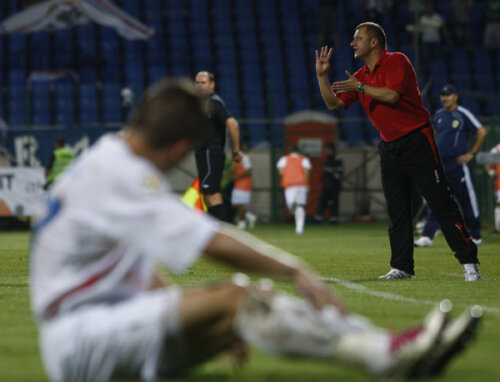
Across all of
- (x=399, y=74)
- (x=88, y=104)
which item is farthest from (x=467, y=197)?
(x=88, y=104)

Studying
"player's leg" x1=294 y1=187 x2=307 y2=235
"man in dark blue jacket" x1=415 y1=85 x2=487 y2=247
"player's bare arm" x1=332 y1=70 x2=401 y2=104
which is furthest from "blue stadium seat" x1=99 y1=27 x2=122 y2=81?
"player's bare arm" x1=332 y1=70 x2=401 y2=104

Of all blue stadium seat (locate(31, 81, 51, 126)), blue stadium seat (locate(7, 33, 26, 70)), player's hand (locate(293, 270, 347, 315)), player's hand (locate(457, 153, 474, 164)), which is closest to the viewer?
player's hand (locate(293, 270, 347, 315))

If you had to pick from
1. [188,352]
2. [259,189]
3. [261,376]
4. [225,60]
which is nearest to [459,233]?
[261,376]

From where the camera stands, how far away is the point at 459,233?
8.11 metres

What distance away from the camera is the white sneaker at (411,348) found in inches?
123

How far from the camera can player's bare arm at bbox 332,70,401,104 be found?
25.4 feet

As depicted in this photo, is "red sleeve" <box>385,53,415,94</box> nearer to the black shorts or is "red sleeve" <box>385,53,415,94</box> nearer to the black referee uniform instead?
the black referee uniform

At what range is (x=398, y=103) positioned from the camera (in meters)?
8.02

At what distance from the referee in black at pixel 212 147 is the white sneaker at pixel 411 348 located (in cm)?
718

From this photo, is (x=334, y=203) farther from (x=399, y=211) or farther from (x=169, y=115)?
(x=169, y=115)

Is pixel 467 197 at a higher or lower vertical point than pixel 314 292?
lower

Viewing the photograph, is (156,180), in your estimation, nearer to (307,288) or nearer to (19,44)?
(307,288)

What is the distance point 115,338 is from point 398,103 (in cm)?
529

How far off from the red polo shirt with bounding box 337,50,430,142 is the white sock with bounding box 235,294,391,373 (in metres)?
5.03
